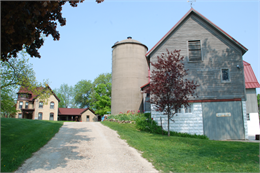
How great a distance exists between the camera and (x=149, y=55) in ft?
59.3

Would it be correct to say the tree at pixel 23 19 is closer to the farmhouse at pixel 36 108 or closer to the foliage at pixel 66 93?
the farmhouse at pixel 36 108

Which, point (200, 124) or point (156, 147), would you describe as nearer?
point (156, 147)

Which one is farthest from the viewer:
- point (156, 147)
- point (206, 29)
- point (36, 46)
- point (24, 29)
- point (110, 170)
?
point (206, 29)

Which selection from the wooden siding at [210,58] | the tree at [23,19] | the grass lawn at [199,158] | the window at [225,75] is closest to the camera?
the tree at [23,19]

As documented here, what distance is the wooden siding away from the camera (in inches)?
643

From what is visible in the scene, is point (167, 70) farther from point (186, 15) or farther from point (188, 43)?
→ point (186, 15)

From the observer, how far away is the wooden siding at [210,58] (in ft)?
53.6

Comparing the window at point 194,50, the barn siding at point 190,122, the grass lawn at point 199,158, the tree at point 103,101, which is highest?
the window at point 194,50

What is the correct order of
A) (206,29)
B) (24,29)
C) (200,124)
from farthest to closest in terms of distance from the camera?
(206,29) → (200,124) → (24,29)

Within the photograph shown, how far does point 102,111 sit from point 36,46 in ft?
125

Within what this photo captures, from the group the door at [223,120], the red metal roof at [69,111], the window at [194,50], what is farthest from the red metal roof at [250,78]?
Answer: the red metal roof at [69,111]

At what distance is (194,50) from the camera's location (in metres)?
17.4

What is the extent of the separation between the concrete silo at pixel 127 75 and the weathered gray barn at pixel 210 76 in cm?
774

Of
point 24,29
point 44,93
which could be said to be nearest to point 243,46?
point 24,29
